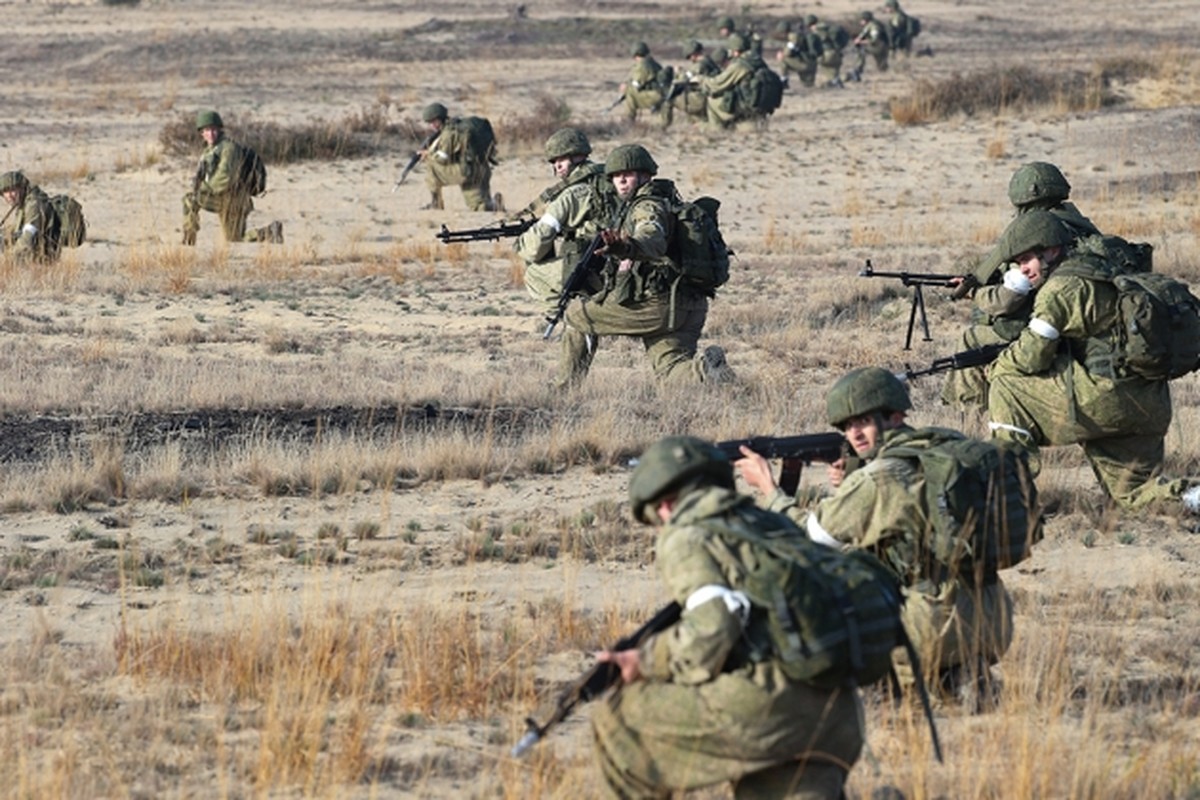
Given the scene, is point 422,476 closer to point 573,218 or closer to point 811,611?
point 573,218

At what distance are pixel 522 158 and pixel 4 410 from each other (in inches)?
579

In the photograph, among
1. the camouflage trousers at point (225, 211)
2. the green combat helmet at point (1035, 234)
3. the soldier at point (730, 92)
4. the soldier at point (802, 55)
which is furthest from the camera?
the soldier at point (802, 55)

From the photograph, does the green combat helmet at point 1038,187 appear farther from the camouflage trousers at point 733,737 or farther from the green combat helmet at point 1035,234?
the camouflage trousers at point 733,737

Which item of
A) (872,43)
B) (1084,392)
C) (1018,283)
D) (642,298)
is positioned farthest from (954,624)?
(872,43)

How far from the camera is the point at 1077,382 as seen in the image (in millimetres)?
8734

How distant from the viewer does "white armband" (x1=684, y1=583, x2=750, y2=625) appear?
461cm

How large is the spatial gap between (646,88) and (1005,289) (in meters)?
21.9

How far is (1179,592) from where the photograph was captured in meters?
Result: 8.16

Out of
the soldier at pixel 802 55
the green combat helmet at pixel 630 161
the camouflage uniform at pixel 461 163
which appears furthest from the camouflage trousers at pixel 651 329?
the soldier at pixel 802 55

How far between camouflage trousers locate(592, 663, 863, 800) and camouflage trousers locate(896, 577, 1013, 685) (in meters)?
1.47

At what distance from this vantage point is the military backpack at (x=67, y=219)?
17734 millimetres

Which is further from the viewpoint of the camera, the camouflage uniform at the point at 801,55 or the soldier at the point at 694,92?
the camouflage uniform at the point at 801,55

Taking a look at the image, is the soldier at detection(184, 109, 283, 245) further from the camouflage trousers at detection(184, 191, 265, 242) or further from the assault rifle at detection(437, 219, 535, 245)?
the assault rifle at detection(437, 219, 535, 245)

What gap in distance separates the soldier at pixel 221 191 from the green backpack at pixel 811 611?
14.9 meters
